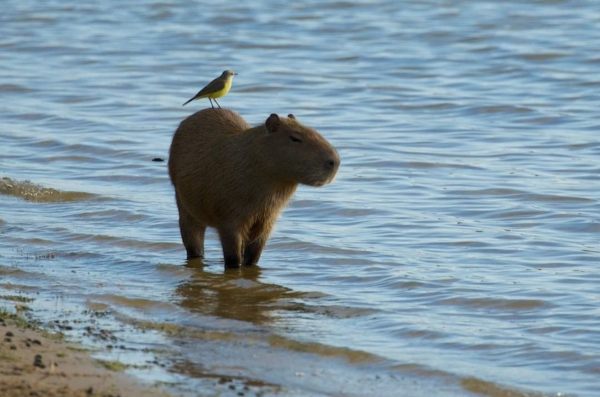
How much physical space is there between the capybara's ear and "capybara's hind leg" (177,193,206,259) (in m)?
1.05

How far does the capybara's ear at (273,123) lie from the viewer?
26.7ft

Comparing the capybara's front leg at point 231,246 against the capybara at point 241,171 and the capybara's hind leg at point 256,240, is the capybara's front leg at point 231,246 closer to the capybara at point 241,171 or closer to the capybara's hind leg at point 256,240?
the capybara at point 241,171

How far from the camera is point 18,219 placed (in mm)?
10047

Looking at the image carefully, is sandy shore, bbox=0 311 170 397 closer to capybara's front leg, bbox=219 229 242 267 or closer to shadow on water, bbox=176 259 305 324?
shadow on water, bbox=176 259 305 324

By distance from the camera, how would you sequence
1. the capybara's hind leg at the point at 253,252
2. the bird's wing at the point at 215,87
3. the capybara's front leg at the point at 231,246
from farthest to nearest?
the bird's wing at the point at 215,87 → the capybara's hind leg at the point at 253,252 → the capybara's front leg at the point at 231,246

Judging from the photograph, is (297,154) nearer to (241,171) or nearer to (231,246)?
(241,171)

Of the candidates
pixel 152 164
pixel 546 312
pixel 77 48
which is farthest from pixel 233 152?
pixel 77 48

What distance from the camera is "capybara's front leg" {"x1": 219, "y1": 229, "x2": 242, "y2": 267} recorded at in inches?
330

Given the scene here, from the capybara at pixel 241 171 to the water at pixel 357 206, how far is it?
0.33 m

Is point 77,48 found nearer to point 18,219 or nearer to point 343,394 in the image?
point 18,219

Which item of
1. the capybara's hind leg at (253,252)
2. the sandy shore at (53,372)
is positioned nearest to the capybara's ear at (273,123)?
the capybara's hind leg at (253,252)

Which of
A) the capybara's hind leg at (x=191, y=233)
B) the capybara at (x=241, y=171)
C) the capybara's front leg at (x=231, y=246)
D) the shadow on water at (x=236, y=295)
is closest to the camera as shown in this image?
the shadow on water at (x=236, y=295)

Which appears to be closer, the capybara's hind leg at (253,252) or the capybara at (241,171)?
the capybara at (241,171)

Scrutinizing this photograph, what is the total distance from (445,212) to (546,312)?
10.3 feet
